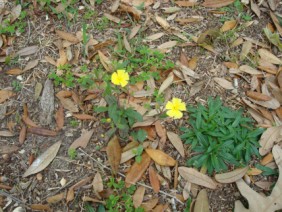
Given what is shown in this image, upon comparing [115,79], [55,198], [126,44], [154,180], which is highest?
[115,79]

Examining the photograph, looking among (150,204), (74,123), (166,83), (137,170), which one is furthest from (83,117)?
(150,204)

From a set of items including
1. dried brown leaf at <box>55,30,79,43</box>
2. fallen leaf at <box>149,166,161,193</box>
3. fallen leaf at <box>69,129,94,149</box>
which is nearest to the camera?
fallen leaf at <box>149,166,161,193</box>

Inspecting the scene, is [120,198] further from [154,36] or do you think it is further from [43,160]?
[154,36]

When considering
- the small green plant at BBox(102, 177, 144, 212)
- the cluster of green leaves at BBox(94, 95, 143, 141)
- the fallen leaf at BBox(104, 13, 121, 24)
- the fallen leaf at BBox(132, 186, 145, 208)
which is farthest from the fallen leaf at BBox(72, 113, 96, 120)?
the fallen leaf at BBox(104, 13, 121, 24)

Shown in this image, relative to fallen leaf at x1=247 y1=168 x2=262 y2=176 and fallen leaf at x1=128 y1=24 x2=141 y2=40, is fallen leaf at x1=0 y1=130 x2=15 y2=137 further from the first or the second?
fallen leaf at x1=247 y1=168 x2=262 y2=176

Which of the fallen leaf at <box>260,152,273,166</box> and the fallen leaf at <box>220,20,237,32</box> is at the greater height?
the fallen leaf at <box>220,20,237,32</box>

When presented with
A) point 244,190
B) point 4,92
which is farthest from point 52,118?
point 244,190
